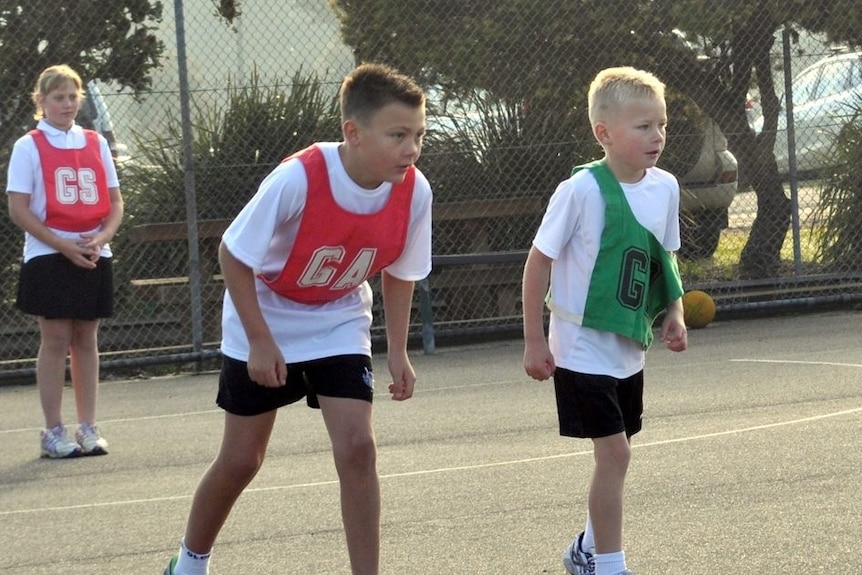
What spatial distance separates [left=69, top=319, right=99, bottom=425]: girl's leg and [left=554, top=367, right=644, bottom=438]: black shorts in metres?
3.62

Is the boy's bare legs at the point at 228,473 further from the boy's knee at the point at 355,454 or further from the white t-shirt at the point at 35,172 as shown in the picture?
the white t-shirt at the point at 35,172

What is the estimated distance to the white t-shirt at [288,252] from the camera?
168 inches

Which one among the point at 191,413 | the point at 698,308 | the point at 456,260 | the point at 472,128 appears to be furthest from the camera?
the point at 472,128

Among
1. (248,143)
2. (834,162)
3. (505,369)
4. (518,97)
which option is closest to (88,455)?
(505,369)

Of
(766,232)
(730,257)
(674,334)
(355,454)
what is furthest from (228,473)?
(766,232)

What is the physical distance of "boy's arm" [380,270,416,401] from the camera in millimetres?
4547

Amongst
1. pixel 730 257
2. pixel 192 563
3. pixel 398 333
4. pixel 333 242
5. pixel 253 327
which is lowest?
pixel 730 257

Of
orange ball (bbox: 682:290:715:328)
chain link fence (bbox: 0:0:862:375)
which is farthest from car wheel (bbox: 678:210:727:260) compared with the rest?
orange ball (bbox: 682:290:715:328)

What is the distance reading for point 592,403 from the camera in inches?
177

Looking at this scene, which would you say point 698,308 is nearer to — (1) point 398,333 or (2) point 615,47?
(2) point 615,47

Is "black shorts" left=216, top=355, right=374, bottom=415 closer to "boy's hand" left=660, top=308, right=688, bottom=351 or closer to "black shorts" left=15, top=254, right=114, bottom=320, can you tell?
"boy's hand" left=660, top=308, right=688, bottom=351

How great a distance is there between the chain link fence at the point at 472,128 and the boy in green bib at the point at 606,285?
6.71 metres

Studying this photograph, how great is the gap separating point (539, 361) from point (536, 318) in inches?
5.5

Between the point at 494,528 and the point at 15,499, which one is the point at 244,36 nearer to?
the point at 15,499
